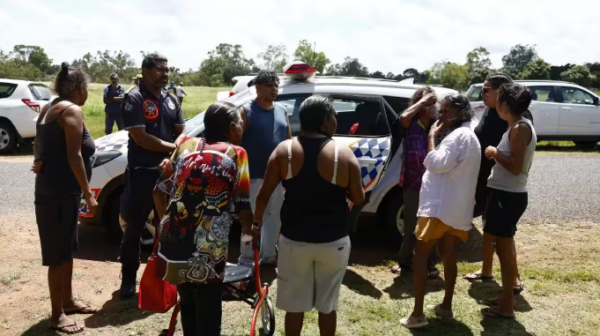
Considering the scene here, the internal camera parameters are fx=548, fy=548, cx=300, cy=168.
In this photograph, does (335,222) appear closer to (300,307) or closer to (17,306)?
(300,307)

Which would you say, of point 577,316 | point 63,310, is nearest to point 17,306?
point 63,310

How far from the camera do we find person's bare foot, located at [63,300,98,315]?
13.8 feet

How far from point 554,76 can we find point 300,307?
5796 cm

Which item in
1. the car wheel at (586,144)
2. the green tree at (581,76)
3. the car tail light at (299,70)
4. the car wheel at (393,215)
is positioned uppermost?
the green tree at (581,76)

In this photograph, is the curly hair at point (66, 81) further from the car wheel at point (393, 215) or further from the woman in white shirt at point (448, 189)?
the car wheel at point (393, 215)

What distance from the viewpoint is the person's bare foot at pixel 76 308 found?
4207 mm

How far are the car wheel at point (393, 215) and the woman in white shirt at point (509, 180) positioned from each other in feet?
4.58

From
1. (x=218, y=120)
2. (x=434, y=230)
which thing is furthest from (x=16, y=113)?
(x=434, y=230)

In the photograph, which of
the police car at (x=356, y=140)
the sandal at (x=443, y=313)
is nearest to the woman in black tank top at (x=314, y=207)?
the sandal at (x=443, y=313)

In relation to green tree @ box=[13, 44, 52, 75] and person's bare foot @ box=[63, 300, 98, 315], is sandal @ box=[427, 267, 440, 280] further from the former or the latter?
green tree @ box=[13, 44, 52, 75]

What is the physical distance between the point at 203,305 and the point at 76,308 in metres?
1.72

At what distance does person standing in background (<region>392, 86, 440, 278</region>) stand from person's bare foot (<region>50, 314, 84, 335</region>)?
2876 millimetres

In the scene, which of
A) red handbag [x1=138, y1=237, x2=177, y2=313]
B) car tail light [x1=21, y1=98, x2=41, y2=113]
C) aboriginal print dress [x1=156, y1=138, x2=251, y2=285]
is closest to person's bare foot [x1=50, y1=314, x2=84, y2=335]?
red handbag [x1=138, y1=237, x2=177, y2=313]

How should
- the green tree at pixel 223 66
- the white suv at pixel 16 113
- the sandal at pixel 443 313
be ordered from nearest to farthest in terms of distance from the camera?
the sandal at pixel 443 313, the white suv at pixel 16 113, the green tree at pixel 223 66
